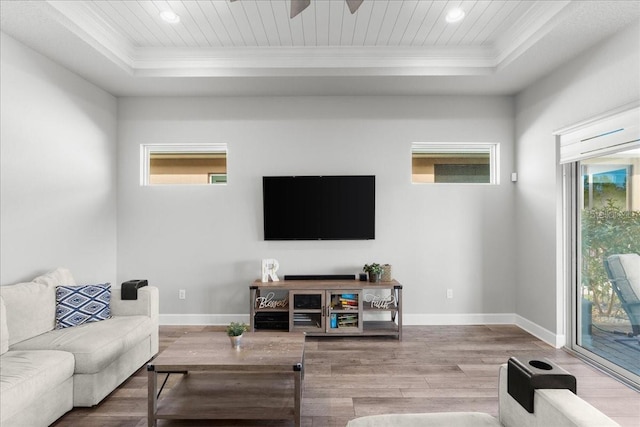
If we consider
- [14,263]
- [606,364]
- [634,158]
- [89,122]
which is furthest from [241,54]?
[606,364]

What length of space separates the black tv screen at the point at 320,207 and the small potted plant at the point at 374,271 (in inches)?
15.8

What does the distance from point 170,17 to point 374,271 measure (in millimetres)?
3273

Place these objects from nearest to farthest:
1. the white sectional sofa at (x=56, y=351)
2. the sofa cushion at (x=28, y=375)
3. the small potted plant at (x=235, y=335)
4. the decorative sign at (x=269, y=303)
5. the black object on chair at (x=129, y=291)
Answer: the sofa cushion at (x=28, y=375)
the white sectional sofa at (x=56, y=351)
the small potted plant at (x=235, y=335)
the black object on chair at (x=129, y=291)
the decorative sign at (x=269, y=303)

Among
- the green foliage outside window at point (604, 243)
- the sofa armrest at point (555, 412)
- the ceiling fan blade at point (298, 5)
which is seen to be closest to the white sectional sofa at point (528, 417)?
Answer: the sofa armrest at point (555, 412)

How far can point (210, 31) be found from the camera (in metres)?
3.41

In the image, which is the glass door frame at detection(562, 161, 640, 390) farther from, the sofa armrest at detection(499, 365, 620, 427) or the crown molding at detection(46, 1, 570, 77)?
→ the sofa armrest at detection(499, 365, 620, 427)

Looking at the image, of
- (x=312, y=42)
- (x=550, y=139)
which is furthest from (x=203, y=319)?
(x=550, y=139)

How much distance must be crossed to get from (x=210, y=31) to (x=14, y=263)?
2.71m

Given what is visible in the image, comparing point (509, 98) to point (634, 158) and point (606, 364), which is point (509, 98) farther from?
point (606, 364)

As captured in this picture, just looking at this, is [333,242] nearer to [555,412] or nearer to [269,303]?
[269,303]

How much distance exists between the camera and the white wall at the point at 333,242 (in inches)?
175

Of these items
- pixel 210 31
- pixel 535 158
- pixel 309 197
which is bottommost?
pixel 309 197

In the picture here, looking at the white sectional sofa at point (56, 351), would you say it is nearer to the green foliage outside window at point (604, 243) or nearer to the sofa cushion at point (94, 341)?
the sofa cushion at point (94, 341)

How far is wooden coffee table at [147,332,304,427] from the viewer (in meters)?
2.21
